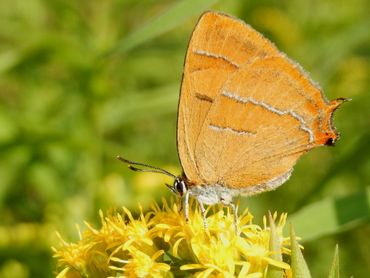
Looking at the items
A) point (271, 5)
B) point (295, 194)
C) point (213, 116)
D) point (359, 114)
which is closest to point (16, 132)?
point (213, 116)

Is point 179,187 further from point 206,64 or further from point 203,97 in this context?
point 206,64

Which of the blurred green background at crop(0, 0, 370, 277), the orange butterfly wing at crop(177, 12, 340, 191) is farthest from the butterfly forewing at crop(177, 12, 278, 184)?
the blurred green background at crop(0, 0, 370, 277)

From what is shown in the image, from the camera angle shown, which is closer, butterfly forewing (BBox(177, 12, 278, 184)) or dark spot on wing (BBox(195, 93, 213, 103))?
butterfly forewing (BBox(177, 12, 278, 184))

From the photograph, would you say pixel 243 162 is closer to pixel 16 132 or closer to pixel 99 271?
pixel 99 271

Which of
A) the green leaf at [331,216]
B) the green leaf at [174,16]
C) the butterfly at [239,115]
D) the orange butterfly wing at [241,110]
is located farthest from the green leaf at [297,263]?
the green leaf at [174,16]

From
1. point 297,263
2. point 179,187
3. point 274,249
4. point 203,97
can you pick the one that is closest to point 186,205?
point 179,187

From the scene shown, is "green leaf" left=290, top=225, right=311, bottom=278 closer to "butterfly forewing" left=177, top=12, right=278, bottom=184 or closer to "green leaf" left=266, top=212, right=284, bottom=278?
"green leaf" left=266, top=212, right=284, bottom=278
